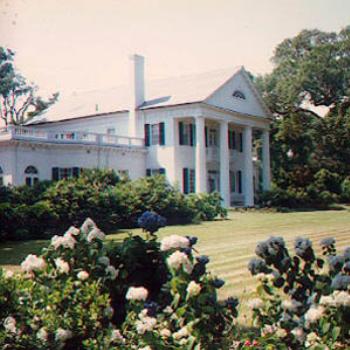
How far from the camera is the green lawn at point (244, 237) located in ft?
13.1

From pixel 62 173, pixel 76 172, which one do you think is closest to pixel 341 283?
pixel 62 173

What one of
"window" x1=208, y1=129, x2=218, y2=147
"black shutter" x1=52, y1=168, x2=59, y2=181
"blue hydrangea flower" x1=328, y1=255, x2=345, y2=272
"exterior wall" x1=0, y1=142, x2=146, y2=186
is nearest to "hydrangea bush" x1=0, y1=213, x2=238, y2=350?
"blue hydrangea flower" x1=328, y1=255, x2=345, y2=272

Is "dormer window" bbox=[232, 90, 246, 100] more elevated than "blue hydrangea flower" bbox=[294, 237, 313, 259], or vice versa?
"dormer window" bbox=[232, 90, 246, 100]

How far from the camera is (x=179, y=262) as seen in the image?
2762 millimetres

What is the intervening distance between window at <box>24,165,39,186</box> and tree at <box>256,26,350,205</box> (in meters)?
2.78

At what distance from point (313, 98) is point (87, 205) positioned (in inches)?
104

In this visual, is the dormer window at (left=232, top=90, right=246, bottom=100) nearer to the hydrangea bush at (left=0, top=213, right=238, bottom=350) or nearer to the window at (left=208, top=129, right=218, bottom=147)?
the hydrangea bush at (left=0, top=213, right=238, bottom=350)

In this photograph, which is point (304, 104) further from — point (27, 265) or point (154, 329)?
point (27, 265)

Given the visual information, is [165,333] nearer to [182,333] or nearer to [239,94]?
[182,333]

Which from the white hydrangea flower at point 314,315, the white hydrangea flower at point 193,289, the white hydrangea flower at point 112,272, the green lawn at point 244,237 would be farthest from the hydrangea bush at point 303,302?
the white hydrangea flower at point 112,272

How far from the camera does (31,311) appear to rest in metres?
3.29

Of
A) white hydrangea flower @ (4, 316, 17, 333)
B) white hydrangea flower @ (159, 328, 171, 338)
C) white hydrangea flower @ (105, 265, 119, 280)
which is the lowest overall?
white hydrangea flower @ (4, 316, 17, 333)

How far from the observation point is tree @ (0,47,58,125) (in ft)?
15.4

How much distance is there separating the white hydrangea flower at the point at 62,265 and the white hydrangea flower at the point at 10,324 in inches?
17.9
